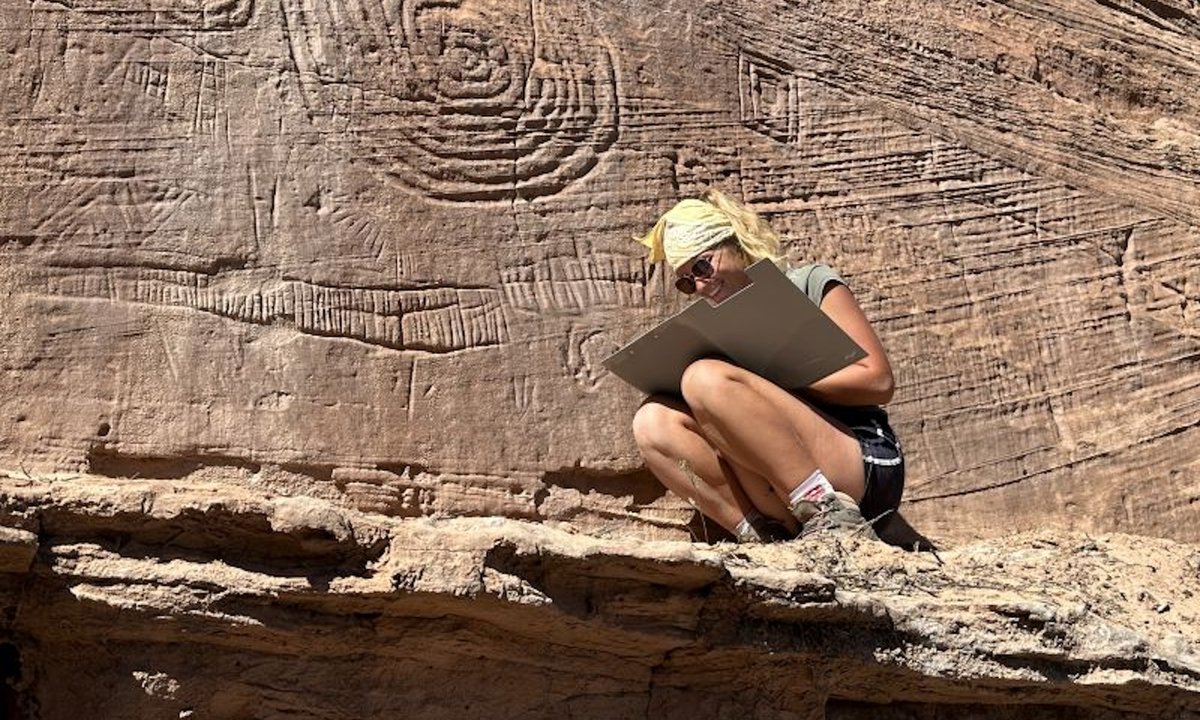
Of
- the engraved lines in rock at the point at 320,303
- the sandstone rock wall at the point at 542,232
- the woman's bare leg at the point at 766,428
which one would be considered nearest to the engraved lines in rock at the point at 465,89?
the sandstone rock wall at the point at 542,232

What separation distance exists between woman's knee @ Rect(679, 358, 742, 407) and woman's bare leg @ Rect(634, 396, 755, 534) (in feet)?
0.43

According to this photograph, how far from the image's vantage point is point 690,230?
501 centimetres

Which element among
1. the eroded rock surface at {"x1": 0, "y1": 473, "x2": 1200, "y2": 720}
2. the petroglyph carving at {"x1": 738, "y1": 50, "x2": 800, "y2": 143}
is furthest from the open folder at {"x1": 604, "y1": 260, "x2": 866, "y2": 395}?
the petroglyph carving at {"x1": 738, "y1": 50, "x2": 800, "y2": 143}

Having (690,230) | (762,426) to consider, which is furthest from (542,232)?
(762,426)

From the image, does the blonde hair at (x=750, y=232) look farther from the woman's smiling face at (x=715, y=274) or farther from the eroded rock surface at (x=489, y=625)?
the eroded rock surface at (x=489, y=625)

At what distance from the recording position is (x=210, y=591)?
13.3 ft

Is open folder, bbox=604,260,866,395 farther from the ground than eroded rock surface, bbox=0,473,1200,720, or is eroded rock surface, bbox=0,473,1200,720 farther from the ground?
open folder, bbox=604,260,866,395

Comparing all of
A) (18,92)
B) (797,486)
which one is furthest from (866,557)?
(18,92)

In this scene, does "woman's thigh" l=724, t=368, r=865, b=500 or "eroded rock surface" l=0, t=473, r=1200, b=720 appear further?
"woman's thigh" l=724, t=368, r=865, b=500

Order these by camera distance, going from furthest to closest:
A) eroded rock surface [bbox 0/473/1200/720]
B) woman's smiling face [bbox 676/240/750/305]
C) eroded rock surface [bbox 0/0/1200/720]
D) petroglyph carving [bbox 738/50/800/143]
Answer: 1. petroglyph carving [bbox 738/50/800/143]
2. woman's smiling face [bbox 676/240/750/305]
3. eroded rock surface [bbox 0/0/1200/720]
4. eroded rock surface [bbox 0/473/1200/720]

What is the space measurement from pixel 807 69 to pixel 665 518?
136 centimetres

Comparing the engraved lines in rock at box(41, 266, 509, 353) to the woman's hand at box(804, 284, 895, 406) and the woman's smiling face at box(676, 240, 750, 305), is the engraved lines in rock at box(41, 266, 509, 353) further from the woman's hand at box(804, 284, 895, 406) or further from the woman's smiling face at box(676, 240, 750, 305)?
the woman's hand at box(804, 284, 895, 406)

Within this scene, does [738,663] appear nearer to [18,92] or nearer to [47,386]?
[47,386]

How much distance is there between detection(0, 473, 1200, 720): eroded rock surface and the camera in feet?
13.3
